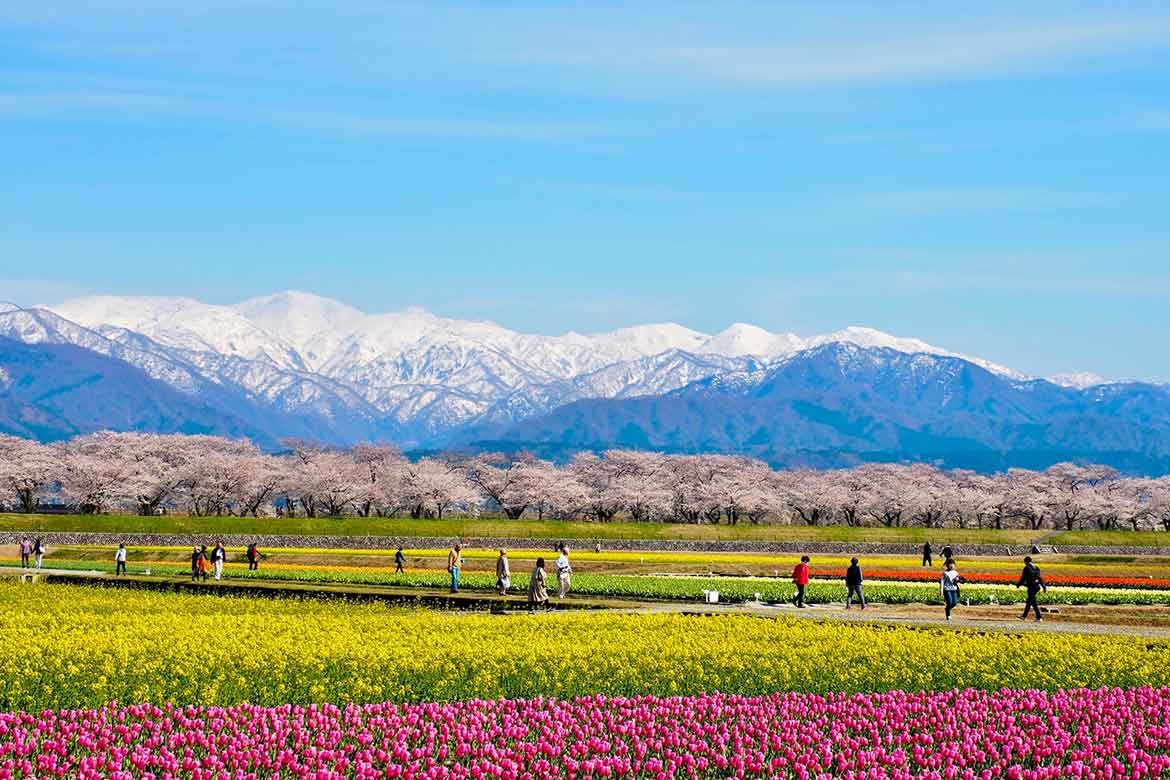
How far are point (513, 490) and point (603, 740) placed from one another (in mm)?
129472

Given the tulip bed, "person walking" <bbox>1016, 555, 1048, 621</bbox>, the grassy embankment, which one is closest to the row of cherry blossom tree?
the grassy embankment

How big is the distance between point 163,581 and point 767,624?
25.1m

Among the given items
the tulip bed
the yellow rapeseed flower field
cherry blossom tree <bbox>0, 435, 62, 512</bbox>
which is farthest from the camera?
cherry blossom tree <bbox>0, 435, 62, 512</bbox>

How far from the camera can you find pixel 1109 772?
15.9 m

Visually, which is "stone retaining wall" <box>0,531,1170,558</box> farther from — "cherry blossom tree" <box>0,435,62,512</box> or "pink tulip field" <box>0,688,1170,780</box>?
"pink tulip field" <box>0,688,1170,780</box>

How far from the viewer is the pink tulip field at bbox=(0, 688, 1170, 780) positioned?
15.7 m

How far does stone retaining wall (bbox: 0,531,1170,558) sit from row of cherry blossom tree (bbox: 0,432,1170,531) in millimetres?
33115

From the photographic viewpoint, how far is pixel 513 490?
146 meters

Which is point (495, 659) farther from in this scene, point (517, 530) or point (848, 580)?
point (517, 530)

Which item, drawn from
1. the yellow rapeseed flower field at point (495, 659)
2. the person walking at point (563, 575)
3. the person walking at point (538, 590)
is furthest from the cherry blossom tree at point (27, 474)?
the yellow rapeseed flower field at point (495, 659)

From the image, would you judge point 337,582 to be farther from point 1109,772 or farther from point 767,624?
point 1109,772

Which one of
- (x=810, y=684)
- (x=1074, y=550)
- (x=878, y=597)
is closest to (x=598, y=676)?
(x=810, y=684)

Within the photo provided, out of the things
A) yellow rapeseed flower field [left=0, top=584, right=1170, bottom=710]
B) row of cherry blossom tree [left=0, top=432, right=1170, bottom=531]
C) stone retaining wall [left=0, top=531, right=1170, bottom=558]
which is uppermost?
row of cherry blossom tree [left=0, top=432, right=1170, bottom=531]

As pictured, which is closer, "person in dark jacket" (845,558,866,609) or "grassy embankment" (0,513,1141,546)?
"person in dark jacket" (845,558,866,609)
